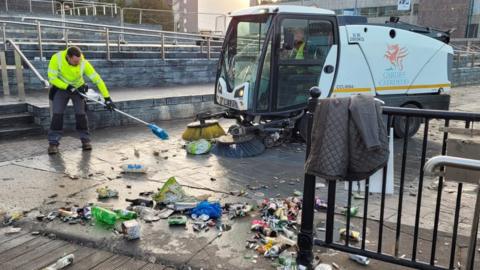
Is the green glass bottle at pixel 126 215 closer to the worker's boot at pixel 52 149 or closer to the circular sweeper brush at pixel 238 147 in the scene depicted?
the circular sweeper brush at pixel 238 147

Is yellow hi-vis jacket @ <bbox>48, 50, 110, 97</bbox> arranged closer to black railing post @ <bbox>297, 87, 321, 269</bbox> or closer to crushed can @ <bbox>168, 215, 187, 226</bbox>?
crushed can @ <bbox>168, 215, 187, 226</bbox>

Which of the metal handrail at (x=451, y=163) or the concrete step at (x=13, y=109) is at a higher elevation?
the metal handrail at (x=451, y=163)

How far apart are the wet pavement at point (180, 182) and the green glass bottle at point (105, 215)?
0.40ft

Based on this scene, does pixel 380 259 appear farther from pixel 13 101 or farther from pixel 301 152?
pixel 13 101

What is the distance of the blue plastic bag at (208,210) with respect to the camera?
4.21 meters

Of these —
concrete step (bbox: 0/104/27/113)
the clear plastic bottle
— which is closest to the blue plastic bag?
the clear plastic bottle

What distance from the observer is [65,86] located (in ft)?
21.6

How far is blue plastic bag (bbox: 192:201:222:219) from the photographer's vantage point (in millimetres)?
4211

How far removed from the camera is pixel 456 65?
20.9 m

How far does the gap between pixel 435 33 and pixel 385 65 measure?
193cm

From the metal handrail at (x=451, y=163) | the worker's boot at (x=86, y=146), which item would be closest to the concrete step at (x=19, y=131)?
the worker's boot at (x=86, y=146)

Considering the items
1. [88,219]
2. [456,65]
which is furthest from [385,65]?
[456,65]

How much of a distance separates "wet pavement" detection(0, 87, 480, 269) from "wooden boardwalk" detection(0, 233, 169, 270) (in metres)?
0.10

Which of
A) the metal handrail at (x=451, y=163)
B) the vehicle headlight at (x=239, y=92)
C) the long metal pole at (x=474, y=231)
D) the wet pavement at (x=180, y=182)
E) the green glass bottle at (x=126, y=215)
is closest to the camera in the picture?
the metal handrail at (x=451, y=163)
